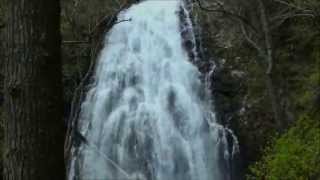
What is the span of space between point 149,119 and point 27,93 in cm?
1351

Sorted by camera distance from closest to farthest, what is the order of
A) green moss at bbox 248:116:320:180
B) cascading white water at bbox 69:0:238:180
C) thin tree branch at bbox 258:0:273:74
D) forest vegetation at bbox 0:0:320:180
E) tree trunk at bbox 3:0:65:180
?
tree trunk at bbox 3:0:65:180 → green moss at bbox 248:116:320:180 → forest vegetation at bbox 0:0:320:180 → thin tree branch at bbox 258:0:273:74 → cascading white water at bbox 69:0:238:180

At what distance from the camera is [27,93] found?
306cm

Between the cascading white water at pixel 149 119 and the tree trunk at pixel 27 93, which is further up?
the tree trunk at pixel 27 93

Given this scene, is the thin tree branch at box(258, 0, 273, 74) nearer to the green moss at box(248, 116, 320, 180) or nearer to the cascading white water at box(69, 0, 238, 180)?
the green moss at box(248, 116, 320, 180)

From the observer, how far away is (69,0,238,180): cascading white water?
1570cm

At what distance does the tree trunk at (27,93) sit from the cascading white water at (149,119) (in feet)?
40.7

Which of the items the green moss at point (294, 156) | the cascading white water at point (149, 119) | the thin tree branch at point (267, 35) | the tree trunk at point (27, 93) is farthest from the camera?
the cascading white water at point (149, 119)

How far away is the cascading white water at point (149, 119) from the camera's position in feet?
51.5

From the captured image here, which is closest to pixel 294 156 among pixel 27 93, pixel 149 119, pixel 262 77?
pixel 262 77

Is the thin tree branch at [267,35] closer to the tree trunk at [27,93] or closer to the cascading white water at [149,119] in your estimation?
the cascading white water at [149,119]

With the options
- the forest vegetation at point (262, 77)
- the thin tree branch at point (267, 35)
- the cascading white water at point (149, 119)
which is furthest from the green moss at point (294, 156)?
the thin tree branch at point (267, 35)

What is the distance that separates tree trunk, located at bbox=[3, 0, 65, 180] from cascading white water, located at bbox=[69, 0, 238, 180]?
12402mm

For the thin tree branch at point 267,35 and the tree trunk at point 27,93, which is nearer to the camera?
the tree trunk at point 27,93

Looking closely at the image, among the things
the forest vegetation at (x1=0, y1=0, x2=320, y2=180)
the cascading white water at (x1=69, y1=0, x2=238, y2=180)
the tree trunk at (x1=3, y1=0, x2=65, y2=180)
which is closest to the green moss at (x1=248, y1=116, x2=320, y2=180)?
the forest vegetation at (x1=0, y1=0, x2=320, y2=180)
